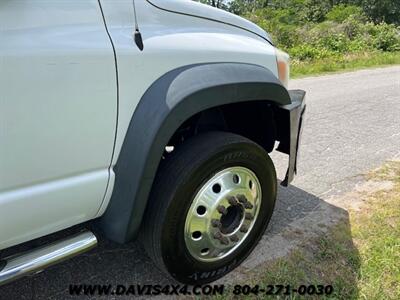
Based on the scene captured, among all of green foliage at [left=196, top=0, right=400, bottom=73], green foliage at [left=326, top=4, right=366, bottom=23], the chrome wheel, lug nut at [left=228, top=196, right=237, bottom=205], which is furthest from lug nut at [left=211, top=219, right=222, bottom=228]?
green foliage at [left=326, top=4, right=366, bottom=23]

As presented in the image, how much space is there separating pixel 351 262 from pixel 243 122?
3.75 ft

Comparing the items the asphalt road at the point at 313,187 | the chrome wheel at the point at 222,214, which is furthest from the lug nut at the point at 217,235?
the asphalt road at the point at 313,187

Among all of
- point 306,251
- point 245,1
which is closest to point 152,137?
point 306,251

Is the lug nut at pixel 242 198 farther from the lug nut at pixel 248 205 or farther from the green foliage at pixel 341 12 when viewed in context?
the green foliage at pixel 341 12

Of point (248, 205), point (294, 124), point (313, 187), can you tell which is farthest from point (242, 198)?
point (313, 187)

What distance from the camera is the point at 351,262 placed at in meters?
2.60

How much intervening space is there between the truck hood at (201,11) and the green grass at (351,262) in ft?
4.85

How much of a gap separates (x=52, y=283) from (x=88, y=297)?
252 millimetres

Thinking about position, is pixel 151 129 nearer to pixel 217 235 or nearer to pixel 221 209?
pixel 221 209

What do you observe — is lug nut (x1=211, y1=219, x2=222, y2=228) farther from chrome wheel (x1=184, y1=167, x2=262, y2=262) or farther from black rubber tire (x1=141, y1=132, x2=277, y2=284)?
black rubber tire (x1=141, y1=132, x2=277, y2=284)

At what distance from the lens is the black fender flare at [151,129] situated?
1.78 m

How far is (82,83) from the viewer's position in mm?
1577

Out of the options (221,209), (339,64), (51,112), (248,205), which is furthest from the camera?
(339,64)

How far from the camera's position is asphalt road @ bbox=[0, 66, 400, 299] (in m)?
2.42
